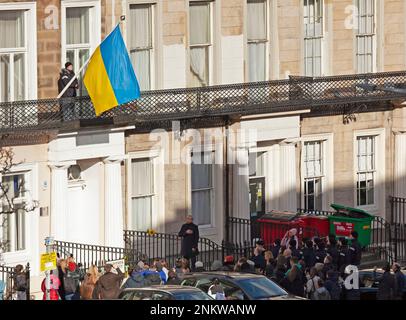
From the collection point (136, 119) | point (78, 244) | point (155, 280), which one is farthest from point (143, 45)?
point (155, 280)

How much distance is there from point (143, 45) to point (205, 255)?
575cm

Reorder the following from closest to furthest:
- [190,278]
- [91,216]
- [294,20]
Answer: [190,278]
[91,216]
[294,20]

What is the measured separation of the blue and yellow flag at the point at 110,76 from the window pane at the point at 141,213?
13.8ft

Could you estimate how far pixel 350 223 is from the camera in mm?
61625

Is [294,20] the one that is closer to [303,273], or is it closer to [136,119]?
[136,119]

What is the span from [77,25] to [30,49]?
1.83 meters

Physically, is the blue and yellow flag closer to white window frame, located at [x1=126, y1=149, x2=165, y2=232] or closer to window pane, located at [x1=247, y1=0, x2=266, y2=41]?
white window frame, located at [x1=126, y1=149, x2=165, y2=232]

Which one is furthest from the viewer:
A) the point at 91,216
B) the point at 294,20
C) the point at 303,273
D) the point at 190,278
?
the point at 294,20

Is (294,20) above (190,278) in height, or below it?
above

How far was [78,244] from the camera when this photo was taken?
57375 millimetres

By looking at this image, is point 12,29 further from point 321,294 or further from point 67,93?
point 321,294

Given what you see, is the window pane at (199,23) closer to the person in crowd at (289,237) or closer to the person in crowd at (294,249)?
the person in crowd at (289,237)

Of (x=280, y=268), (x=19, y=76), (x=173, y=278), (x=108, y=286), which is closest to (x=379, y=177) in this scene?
(x=280, y=268)

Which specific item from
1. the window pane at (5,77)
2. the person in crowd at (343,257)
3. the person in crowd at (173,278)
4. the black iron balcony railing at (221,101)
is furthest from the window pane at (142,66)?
the person in crowd at (173,278)
